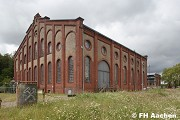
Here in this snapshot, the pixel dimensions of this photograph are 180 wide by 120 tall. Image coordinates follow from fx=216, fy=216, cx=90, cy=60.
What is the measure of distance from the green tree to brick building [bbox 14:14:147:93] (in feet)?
153

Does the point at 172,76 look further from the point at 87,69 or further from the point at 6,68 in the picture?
the point at 87,69

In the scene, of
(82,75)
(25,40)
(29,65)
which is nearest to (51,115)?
(82,75)

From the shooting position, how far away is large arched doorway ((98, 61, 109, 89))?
33719 millimetres

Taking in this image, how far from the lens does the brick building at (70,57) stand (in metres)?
29.1

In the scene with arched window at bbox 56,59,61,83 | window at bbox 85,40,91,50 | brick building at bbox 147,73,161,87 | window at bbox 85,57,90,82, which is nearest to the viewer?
window at bbox 85,57,90,82

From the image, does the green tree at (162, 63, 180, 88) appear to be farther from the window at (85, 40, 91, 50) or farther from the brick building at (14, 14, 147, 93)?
the window at (85, 40, 91, 50)

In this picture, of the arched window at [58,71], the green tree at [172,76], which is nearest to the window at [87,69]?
the arched window at [58,71]

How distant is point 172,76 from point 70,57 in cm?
6516

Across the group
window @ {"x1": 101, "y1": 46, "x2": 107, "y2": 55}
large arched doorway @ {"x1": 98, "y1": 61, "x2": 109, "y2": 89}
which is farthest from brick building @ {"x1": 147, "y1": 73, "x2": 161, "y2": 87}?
window @ {"x1": 101, "y1": 46, "x2": 107, "y2": 55}

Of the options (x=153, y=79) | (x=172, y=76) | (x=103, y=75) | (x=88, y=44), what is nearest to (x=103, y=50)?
(x=103, y=75)

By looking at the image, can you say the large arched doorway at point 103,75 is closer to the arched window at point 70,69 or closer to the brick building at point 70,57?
the brick building at point 70,57

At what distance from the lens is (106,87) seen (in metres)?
35.2

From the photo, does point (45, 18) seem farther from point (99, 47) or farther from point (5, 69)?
point (5, 69)

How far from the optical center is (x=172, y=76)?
84.2 metres
